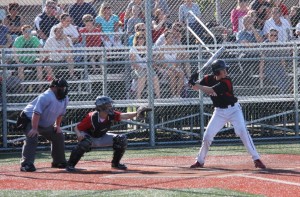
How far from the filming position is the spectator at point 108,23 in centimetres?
1666

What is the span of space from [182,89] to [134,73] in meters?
1.04

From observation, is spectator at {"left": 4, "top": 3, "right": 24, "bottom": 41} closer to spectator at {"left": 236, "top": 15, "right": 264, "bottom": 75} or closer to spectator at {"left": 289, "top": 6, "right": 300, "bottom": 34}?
spectator at {"left": 236, "top": 15, "right": 264, "bottom": 75}

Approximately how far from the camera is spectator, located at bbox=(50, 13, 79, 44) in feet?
51.5

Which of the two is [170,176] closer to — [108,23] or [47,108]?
[47,108]

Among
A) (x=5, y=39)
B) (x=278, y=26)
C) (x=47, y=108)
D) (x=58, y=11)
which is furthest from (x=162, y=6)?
(x=47, y=108)

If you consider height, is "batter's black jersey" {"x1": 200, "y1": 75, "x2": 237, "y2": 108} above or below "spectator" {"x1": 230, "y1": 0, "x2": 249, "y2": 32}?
below

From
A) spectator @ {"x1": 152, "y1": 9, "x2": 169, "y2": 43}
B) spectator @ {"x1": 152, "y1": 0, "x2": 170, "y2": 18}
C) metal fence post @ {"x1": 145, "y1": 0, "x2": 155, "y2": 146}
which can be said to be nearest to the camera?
metal fence post @ {"x1": 145, "y1": 0, "x2": 155, "y2": 146}

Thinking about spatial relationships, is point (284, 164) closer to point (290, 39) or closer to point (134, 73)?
point (134, 73)

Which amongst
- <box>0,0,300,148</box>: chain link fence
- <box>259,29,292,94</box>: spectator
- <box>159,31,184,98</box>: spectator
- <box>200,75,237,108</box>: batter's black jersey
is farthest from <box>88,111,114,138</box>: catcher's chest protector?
<box>259,29,292,94</box>: spectator

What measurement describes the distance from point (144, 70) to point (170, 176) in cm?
512

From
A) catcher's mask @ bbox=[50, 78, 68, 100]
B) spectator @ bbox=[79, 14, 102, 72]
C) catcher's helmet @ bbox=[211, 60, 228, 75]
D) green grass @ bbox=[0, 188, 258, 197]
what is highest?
spectator @ bbox=[79, 14, 102, 72]

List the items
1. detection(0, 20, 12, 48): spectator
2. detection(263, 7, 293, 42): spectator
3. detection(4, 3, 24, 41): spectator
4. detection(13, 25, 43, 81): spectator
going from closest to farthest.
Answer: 1. detection(13, 25, 43, 81): spectator
2. detection(0, 20, 12, 48): spectator
3. detection(4, 3, 24, 41): spectator
4. detection(263, 7, 293, 42): spectator

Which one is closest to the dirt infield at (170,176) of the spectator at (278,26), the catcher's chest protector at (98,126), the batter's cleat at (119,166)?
the batter's cleat at (119,166)

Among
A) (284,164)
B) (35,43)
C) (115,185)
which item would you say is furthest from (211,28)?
(115,185)
